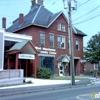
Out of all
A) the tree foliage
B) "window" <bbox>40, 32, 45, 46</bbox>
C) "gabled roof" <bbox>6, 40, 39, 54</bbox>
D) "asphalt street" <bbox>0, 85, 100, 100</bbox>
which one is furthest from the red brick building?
"asphalt street" <bbox>0, 85, 100, 100</bbox>

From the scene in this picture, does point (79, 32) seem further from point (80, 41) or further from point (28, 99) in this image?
point (28, 99)

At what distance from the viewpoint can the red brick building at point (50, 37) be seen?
3038 centimetres

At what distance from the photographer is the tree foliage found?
33.6 m

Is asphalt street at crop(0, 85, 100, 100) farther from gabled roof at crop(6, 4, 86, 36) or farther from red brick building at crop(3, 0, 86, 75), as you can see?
gabled roof at crop(6, 4, 86, 36)

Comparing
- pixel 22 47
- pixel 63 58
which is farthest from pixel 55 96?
pixel 63 58

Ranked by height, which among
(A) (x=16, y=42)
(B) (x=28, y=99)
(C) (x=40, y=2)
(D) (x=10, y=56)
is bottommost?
(B) (x=28, y=99)

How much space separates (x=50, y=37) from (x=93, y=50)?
8.29 m

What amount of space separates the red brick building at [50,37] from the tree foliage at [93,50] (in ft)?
7.83

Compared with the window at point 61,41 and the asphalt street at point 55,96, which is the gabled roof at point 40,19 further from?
the asphalt street at point 55,96

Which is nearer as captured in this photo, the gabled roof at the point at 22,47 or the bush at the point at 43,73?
the gabled roof at the point at 22,47

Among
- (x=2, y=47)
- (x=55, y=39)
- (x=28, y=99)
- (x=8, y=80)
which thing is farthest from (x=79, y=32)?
(x=28, y=99)

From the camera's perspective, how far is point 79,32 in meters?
37.5

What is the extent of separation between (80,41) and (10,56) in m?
15.9

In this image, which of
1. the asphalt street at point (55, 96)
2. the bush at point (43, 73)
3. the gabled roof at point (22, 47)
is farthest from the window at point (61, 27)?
the asphalt street at point (55, 96)
